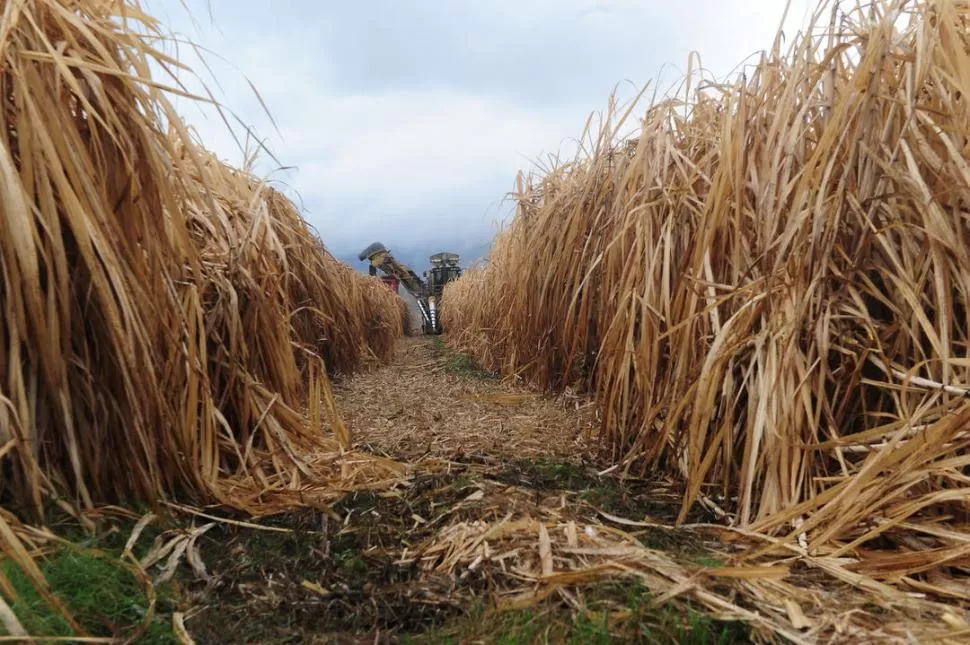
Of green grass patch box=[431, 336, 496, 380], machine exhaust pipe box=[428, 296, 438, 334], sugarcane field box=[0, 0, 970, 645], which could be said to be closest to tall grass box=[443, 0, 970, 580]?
sugarcane field box=[0, 0, 970, 645]

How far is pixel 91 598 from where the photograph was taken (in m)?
1.03

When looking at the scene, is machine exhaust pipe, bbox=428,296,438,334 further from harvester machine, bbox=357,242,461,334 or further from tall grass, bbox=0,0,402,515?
tall grass, bbox=0,0,402,515

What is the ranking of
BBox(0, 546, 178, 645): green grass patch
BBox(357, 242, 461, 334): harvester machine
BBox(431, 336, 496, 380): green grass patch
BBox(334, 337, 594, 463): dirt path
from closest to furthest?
BBox(0, 546, 178, 645): green grass patch, BBox(334, 337, 594, 463): dirt path, BBox(431, 336, 496, 380): green grass patch, BBox(357, 242, 461, 334): harvester machine

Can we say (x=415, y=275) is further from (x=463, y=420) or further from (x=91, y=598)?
(x=91, y=598)

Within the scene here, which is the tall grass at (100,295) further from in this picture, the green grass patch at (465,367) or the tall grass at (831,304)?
the green grass patch at (465,367)

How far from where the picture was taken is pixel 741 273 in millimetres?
1798

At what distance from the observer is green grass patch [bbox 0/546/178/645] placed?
94 cm

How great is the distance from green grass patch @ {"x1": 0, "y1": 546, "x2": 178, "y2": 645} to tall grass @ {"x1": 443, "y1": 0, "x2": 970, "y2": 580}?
115 centimetres

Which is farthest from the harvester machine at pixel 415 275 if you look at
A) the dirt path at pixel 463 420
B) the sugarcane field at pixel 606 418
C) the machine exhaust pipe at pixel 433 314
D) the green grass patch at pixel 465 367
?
the sugarcane field at pixel 606 418

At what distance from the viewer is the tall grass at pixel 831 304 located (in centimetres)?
130

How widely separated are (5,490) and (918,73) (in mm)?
2180

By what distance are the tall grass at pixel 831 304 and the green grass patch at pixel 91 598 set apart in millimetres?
1148

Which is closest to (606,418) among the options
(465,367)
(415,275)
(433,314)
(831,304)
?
(831,304)

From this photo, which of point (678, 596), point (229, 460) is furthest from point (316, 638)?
point (229, 460)
